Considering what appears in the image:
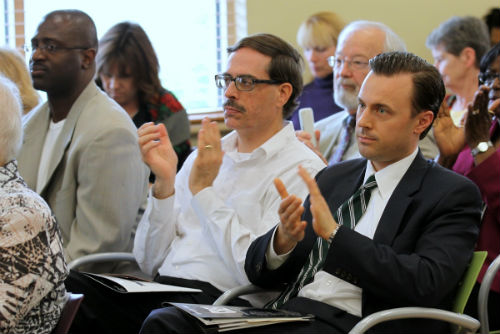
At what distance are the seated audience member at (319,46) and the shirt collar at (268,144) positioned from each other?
5.99ft

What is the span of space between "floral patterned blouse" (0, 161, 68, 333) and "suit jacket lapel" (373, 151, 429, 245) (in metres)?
0.88

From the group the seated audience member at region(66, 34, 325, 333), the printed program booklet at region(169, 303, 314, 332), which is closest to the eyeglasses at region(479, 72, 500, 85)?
the seated audience member at region(66, 34, 325, 333)

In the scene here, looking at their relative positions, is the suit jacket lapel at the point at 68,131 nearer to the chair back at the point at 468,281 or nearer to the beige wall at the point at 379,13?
the chair back at the point at 468,281

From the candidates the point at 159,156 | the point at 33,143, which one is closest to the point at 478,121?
the point at 159,156

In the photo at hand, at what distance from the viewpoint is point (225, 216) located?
2488 millimetres

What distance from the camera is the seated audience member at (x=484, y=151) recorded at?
2.51 meters

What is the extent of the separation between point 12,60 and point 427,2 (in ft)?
10.7

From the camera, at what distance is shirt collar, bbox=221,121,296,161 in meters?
2.66

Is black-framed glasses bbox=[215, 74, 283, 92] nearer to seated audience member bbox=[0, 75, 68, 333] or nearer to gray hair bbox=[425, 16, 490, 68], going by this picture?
seated audience member bbox=[0, 75, 68, 333]

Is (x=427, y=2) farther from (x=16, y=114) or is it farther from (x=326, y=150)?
(x=16, y=114)

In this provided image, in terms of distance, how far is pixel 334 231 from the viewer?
196 cm

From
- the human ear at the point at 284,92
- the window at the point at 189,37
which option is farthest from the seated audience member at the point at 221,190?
the window at the point at 189,37

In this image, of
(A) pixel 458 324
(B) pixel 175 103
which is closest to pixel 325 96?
(B) pixel 175 103

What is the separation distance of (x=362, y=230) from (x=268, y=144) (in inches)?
25.6
